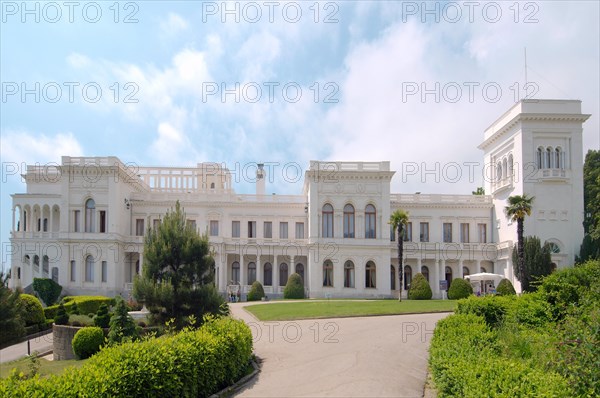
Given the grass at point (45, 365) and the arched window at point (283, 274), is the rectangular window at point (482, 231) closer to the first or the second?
the arched window at point (283, 274)

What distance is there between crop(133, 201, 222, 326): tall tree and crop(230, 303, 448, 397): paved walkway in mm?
3069

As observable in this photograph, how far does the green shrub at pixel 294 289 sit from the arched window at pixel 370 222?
28.7 ft

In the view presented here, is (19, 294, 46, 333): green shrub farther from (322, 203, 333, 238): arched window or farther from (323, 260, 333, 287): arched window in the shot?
(322, 203, 333, 238): arched window

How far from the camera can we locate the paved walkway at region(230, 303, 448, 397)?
15180mm

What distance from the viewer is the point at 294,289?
174 feet

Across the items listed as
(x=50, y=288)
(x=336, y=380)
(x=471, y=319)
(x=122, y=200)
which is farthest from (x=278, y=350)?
(x=122, y=200)

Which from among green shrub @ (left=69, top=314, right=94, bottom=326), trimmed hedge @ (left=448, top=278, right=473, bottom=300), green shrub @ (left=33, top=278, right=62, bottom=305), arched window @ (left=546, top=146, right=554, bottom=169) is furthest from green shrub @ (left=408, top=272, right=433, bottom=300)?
green shrub @ (left=33, top=278, right=62, bottom=305)

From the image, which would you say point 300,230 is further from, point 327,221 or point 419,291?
point 419,291

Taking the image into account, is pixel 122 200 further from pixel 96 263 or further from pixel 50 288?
pixel 50 288

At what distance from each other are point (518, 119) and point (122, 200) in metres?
39.4

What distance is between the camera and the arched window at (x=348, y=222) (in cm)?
5781

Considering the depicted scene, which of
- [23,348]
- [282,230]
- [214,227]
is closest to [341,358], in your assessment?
[23,348]

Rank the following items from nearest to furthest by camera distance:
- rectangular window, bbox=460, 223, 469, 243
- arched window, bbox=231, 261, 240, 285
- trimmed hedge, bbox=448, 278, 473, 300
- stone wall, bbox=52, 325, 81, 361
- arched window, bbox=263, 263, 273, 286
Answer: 1. stone wall, bbox=52, 325, 81, 361
2. trimmed hedge, bbox=448, 278, 473, 300
3. arched window, bbox=231, 261, 240, 285
4. arched window, bbox=263, 263, 273, 286
5. rectangular window, bbox=460, 223, 469, 243

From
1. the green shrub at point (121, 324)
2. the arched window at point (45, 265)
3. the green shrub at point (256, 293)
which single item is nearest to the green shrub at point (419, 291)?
the green shrub at point (256, 293)
